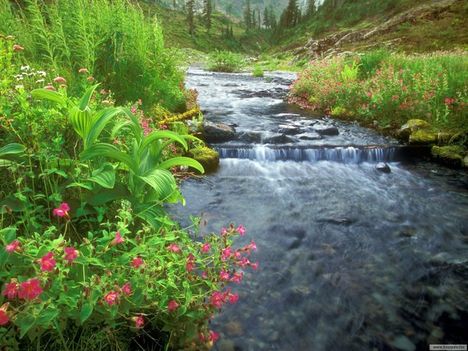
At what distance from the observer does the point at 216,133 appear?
8.39m

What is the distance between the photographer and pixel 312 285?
3.66 m

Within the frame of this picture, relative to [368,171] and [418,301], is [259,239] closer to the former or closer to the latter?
[418,301]

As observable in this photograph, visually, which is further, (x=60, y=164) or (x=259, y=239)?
(x=259, y=239)

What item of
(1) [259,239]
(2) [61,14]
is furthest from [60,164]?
(2) [61,14]

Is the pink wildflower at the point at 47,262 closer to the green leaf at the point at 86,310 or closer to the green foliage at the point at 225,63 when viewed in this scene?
the green leaf at the point at 86,310

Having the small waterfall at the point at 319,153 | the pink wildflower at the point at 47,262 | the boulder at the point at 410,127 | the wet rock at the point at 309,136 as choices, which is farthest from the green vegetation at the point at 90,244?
the boulder at the point at 410,127

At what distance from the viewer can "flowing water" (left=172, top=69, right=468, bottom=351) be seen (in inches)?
122

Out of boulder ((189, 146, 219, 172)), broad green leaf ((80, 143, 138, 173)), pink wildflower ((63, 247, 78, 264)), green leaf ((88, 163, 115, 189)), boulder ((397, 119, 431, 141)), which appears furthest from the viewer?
boulder ((397, 119, 431, 141))

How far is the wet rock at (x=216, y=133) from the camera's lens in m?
8.27

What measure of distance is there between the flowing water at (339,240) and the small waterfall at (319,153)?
2cm

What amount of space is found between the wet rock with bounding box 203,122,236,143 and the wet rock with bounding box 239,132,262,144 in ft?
0.94

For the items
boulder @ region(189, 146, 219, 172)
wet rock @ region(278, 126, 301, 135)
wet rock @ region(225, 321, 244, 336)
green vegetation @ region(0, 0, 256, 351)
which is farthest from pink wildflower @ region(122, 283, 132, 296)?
wet rock @ region(278, 126, 301, 135)

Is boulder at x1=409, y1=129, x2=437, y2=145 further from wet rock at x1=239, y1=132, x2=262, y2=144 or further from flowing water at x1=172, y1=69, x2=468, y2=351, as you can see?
wet rock at x1=239, y1=132, x2=262, y2=144

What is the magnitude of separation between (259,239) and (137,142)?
2317 mm
